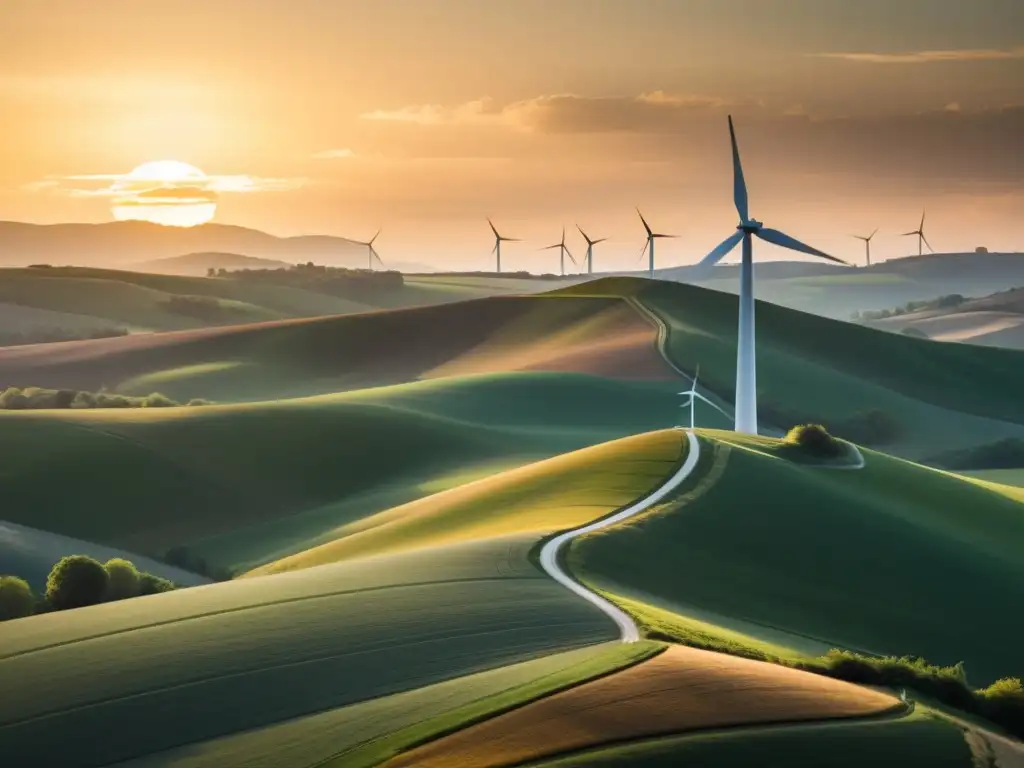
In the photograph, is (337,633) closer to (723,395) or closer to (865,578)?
(865,578)

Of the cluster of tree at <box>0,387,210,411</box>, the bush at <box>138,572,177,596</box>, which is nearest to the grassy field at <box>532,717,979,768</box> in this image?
the bush at <box>138,572,177,596</box>

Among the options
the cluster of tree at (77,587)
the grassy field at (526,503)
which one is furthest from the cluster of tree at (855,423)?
the cluster of tree at (77,587)

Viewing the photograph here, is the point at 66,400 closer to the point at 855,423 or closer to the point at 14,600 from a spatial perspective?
the point at 855,423

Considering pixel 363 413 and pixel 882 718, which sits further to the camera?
pixel 363 413

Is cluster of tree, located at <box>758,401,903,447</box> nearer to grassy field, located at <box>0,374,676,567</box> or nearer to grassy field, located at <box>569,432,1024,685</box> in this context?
grassy field, located at <box>0,374,676,567</box>

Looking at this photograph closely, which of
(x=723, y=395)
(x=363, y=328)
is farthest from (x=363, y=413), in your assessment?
(x=363, y=328)

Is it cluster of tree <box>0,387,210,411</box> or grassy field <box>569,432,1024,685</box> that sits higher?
cluster of tree <box>0,387,210,411</box>
